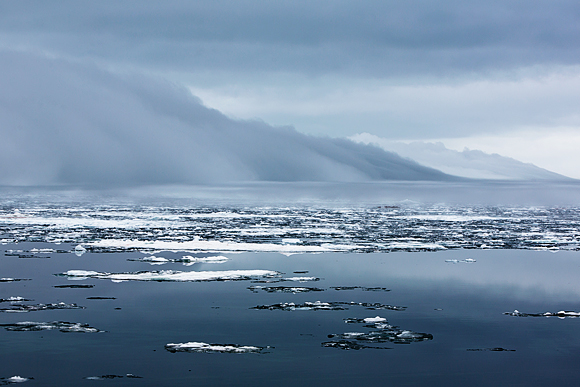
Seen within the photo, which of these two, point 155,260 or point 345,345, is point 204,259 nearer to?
point 155,260

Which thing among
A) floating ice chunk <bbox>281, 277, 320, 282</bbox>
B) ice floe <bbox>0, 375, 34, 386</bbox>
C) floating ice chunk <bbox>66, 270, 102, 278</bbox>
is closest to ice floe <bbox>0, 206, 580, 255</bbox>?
floating ice chunk <bbox>66, 270, 102, 278</bbox>

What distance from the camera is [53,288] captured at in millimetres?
11125

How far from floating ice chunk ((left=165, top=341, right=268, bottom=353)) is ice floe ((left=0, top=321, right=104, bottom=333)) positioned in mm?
1288

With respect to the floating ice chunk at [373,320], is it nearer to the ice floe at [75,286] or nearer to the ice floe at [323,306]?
the ice floe at [323,306]

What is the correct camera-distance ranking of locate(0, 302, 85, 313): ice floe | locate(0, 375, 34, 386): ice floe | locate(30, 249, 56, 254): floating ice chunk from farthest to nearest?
1. locate(30, 249, 56, 254): floating ice chunk
2. locate(0, 302, 85, 313): ice floe
3. locate(0, 375, 34, 386): ice floe

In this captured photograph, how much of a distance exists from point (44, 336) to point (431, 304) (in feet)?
18.3

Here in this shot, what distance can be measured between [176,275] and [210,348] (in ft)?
16.9

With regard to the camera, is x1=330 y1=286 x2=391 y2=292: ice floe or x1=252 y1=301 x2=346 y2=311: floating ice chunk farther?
x1=330 y1=286 x2=391 y2=292: ice floe

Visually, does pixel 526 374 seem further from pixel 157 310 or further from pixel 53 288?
pixel 53 288

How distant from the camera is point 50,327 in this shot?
839cm

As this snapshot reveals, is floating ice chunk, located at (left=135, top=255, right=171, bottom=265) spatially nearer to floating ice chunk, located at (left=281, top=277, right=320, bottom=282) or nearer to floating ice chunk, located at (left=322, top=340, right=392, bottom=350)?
floating ice chunk, located at (left=281, top=277, right=320, bottom=282)

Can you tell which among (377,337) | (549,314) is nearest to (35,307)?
(377,337)

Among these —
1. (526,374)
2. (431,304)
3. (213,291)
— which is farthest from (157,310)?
(526,374)

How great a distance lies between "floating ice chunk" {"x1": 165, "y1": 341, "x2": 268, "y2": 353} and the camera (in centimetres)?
749
